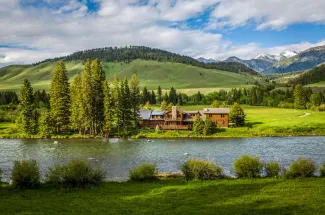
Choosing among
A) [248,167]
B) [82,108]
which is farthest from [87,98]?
[248,167]

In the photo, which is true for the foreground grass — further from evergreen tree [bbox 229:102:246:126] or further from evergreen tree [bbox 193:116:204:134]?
evergreen tree [bbox 229:102:246:126]

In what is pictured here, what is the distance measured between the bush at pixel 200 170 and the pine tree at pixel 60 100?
6446 cm

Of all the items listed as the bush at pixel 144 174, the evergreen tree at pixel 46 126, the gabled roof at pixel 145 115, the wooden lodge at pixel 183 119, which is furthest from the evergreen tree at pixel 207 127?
the bush at pixel 144 174

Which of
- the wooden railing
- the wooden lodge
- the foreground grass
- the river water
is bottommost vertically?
the river water

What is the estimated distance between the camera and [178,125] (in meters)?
95.0

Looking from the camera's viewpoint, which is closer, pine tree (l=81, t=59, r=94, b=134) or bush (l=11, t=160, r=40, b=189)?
bush (l=11, t=160, r=40, b=189)

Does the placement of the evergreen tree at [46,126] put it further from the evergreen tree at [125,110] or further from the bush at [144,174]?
the bush at [144,174]

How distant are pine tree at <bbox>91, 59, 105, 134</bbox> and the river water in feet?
42.7

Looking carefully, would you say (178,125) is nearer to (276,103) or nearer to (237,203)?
(237,203)

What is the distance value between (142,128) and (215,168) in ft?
213

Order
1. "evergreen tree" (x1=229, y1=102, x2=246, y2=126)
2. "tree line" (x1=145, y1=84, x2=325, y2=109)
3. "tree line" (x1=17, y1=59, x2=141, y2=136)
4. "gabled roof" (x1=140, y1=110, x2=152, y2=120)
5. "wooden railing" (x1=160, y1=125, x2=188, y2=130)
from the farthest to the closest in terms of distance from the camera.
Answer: "tree line" (x1=145, y1=84, x2=325, y2=109) → "gabled roof" (x1=140, y1=110, x2=152, y2=120) → "evergreen tree" (x1=229, y1=102, x2=246, y2=126) → "wooden railing" (x1=160, y1=125, x2=188, y2=130) → "tree line" (x1=17, y1=59, x2=141, y2=136)

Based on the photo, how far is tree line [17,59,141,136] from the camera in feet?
287

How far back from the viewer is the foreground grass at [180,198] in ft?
68.7

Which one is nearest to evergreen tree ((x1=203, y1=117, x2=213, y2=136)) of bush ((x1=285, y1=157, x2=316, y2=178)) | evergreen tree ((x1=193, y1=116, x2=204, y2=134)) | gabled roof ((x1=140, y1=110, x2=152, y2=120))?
evergreen tree ((x1=193, y1=116, x2=204, y2=134))
